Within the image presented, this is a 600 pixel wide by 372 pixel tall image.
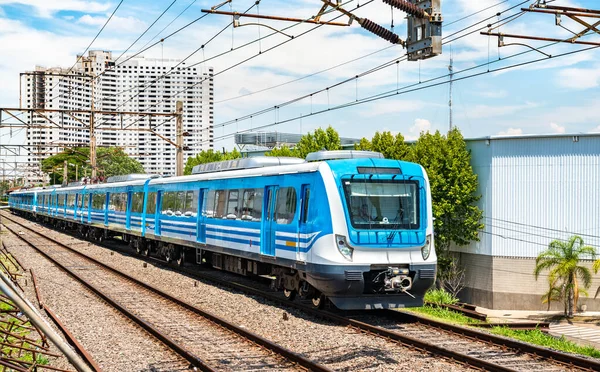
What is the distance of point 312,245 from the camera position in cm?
1327

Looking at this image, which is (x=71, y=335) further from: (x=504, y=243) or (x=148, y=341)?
(x=504, y=243)

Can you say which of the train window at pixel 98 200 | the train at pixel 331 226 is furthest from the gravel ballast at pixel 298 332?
the train window at pixel 98 200

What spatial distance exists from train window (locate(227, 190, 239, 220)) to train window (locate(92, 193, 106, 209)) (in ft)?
56.2

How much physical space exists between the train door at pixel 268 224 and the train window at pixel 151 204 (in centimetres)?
1058

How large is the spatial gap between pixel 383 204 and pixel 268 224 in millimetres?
3276

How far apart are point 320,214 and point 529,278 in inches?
989

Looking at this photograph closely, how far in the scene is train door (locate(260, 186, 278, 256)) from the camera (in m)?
15.4

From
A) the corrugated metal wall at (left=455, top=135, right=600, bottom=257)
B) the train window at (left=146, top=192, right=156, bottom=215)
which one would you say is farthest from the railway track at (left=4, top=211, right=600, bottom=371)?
the corrugated metal wall at (left=455, top=135, right=600, bottom=257)

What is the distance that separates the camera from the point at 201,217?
2030cm

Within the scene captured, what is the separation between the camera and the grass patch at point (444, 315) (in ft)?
46.3

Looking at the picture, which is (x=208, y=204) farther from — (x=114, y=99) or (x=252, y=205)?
(x=114, y=99)

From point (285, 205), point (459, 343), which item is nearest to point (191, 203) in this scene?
point (285, 205)

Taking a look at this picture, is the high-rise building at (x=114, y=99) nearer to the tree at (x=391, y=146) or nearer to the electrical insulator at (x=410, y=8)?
the tree at (x=391, y=146)

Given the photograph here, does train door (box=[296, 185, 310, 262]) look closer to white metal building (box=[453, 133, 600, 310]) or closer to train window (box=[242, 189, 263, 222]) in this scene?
train window (box=[242, 189, 263, 222])
